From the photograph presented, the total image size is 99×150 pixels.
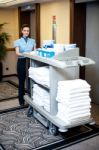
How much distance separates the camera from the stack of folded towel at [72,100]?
3135mm

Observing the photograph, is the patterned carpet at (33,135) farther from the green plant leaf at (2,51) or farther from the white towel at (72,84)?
the green plant leaf at (2,51)

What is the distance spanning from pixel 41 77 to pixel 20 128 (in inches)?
37.0

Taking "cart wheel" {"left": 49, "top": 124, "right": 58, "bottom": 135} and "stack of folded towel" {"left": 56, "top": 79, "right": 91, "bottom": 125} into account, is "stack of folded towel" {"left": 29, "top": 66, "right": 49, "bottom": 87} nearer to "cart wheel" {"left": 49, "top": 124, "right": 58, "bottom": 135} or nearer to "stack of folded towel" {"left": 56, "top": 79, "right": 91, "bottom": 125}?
"stack of folded towel" {"left": 56, "top": 79, "right": 91, "bottom": 125}

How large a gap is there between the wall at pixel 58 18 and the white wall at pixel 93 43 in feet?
1.70

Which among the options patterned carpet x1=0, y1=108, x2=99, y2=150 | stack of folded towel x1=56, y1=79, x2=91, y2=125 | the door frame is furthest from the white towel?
the door frame

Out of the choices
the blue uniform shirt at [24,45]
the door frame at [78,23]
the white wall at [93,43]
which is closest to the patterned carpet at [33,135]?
the white wall at [93,43]

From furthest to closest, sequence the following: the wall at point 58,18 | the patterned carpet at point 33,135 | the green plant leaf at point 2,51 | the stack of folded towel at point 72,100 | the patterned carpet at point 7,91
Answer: the green plant leaf at point 2,51
the patterned carpet at point 7,91
the wall at point 58,18
the patterned carpet at point 33,135
the stack of folded towel at point 72,100

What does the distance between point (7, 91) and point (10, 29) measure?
→ 248 centimetres

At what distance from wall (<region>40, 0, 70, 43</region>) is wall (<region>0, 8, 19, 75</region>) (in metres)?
1.65

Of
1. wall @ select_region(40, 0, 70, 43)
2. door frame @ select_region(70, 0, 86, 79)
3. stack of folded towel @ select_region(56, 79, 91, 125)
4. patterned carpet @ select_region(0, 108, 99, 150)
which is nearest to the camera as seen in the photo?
stack of folded towel @ select_region(56, 79, 91, 125)

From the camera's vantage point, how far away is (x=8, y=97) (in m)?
5.50

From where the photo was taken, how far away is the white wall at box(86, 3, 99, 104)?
4.65 m

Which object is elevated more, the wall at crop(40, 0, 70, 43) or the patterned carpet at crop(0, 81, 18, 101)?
the wall at crop(40, 0, 70, 43)

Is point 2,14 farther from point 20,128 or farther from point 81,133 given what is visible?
point 81,133
